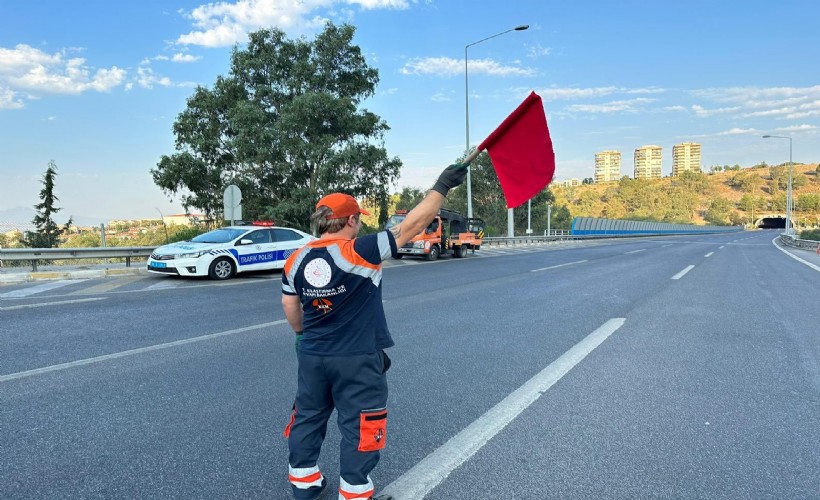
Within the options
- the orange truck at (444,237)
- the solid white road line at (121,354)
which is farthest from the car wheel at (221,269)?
the orange truck at (444,237)

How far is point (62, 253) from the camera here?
1366 cm

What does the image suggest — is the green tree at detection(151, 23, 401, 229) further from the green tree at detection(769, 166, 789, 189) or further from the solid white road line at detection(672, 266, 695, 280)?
the green tree at detection(769, 166, 789, 189)

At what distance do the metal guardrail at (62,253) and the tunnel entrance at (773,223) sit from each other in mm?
132588

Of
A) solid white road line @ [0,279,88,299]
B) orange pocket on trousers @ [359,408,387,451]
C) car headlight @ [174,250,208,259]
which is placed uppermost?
car headlight @ [174,250,208,259]

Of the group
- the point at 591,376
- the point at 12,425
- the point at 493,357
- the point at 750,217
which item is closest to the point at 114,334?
the point at 12,425

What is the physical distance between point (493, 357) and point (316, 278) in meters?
3.59

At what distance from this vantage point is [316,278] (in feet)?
8.13

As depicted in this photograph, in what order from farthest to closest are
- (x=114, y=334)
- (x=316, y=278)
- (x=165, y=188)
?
(x=165, y=188)
(x=114, y=334)
(x=316, y=278)

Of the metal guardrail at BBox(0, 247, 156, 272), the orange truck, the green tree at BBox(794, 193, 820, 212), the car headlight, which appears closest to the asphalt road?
the car headlight

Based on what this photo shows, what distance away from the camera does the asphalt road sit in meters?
2.94

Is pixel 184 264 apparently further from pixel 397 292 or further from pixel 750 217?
pixel 750 217

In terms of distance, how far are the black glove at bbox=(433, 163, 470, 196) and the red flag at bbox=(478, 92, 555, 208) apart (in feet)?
1.26

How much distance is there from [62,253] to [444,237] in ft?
46.5

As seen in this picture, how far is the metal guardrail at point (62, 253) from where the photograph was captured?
42.6 feet
